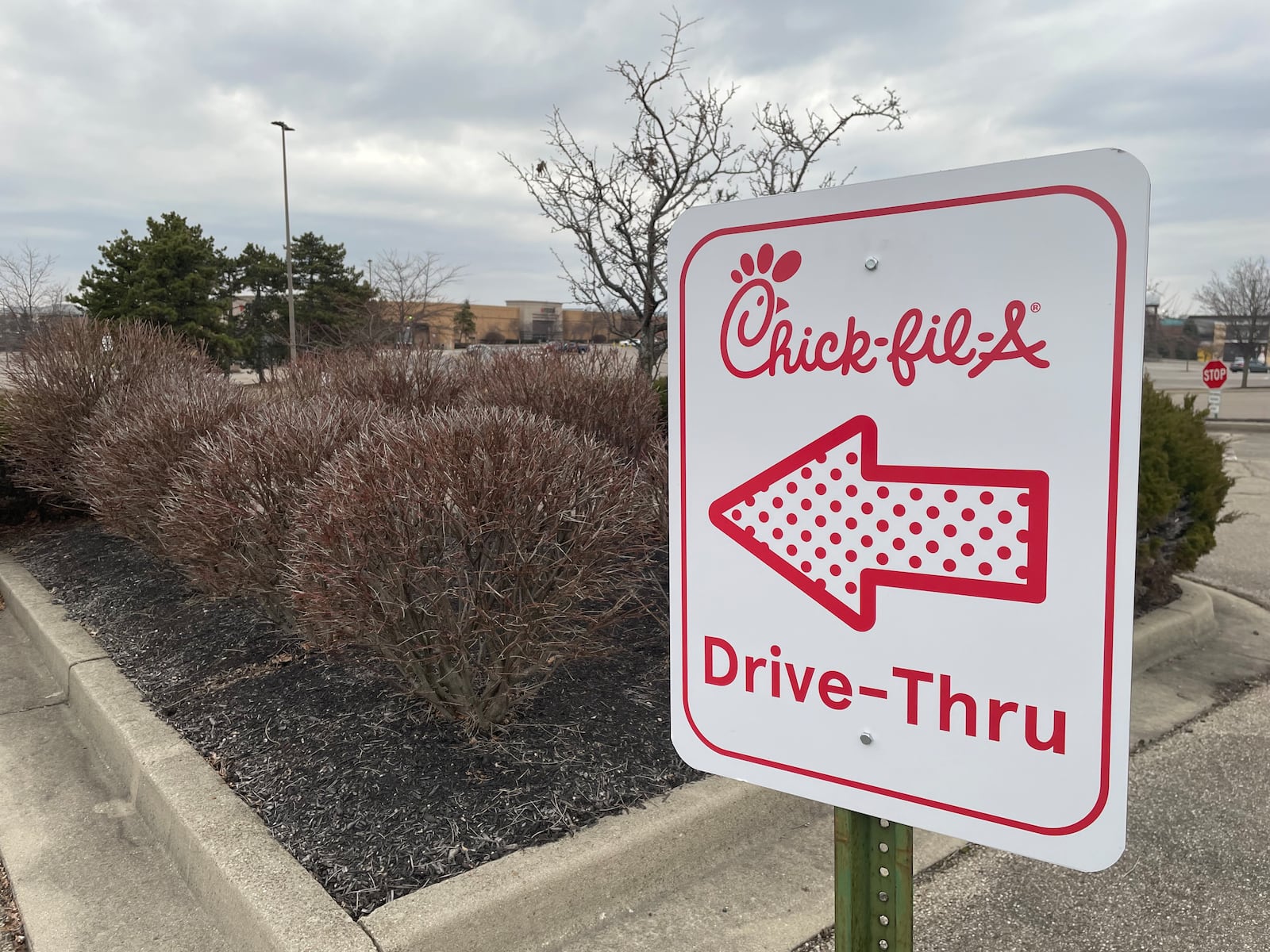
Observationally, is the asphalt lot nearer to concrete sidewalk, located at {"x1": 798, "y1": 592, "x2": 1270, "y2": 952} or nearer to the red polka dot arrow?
concrete sidewalk, located at {"x1": 798, "y1": 592, "x2": 1270, "y2": 952}

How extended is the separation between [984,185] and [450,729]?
2.78m

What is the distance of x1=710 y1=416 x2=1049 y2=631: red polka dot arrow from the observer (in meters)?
0.98

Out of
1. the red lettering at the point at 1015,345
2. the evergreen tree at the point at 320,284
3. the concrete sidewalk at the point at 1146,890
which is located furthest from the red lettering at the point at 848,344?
the evergreen tree at the point at 320,284

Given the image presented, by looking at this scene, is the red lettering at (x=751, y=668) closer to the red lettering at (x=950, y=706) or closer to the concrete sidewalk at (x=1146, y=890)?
the red lettering at (x=950, y=706)

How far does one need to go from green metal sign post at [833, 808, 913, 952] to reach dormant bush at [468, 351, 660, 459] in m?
3.87

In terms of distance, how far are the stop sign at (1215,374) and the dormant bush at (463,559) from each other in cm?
1963

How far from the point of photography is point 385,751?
3064 mm

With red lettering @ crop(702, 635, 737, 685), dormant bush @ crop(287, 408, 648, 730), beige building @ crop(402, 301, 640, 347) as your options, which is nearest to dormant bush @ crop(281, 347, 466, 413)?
dormant bush @ crop(287, 408, 648, 730)

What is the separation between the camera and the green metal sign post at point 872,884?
1.19 meters

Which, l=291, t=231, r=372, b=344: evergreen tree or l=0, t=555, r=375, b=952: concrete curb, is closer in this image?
l=0, t=555, r=375, b=952: concrete curb

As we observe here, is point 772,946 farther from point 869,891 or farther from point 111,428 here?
point 111,428

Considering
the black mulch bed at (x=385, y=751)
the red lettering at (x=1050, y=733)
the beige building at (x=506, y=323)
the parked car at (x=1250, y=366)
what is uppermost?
the beige building at (x=506, y=323)

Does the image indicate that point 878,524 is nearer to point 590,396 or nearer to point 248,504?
point 248,504

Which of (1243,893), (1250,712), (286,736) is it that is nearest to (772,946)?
(1243,893)
